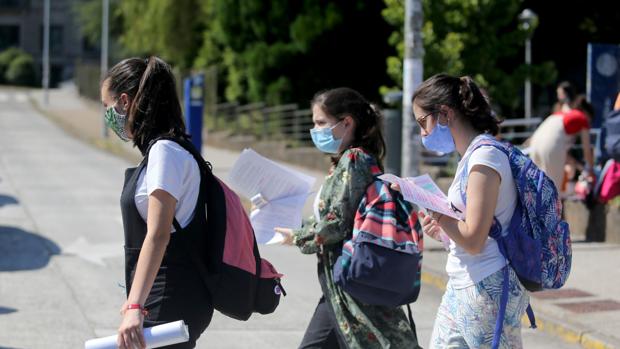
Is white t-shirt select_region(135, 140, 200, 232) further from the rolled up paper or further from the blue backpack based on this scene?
the rolled up paper

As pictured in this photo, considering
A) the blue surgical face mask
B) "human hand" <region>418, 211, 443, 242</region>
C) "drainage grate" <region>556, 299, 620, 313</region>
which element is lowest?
"drainage grate" <region>556, 299, 620, 313</region>

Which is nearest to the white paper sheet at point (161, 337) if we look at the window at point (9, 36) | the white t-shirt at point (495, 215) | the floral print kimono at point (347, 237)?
the white t-shirt at point (495, 215)

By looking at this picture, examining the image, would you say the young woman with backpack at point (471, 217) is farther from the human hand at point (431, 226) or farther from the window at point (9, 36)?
the window at point (9, 36)

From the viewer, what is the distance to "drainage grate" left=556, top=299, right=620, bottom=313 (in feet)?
26.7

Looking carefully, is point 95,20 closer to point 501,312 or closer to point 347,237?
point 347,237

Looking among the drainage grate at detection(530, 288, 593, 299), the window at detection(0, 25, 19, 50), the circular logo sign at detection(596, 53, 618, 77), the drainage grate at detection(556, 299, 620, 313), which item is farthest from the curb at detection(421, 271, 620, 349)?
the window at detection(0, 25, 19, 50)

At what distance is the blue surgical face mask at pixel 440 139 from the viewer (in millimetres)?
3893

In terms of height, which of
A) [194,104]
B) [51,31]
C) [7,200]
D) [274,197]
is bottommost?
[7,200]

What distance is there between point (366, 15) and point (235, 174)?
20.0 m

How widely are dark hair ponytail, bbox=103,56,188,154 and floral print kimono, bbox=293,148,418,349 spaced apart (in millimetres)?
1131

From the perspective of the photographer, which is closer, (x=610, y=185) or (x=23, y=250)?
(x=23, y=250)

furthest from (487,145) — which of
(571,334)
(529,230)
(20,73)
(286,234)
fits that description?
(20,73)

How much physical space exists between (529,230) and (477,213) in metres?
0.24

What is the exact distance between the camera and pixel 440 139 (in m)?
3.93
